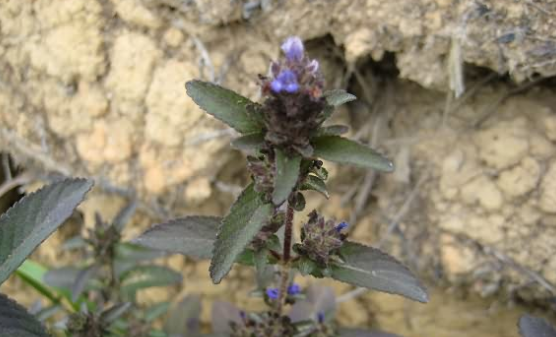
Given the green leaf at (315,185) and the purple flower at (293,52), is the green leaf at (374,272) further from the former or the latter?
the purple flower at (293,52)

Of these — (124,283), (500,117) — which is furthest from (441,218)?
(124,283)

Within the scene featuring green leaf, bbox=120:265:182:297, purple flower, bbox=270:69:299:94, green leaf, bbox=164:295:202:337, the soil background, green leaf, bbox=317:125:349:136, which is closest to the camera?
purple flower, bbox=270:69:299:94

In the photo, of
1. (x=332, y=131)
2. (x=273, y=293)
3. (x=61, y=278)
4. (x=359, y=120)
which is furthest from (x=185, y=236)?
(x=359, y=120)

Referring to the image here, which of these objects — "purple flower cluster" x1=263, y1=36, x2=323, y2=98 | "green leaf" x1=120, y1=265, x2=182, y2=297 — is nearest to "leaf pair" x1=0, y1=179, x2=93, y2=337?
"purple flower cluster" x1=263, y1=36, x2=323, y2=98

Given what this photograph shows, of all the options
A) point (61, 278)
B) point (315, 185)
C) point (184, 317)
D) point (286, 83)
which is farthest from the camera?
point (184, 317)

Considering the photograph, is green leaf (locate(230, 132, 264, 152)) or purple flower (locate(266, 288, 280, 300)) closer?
green leaf (locate(230, 132, 264, 152))

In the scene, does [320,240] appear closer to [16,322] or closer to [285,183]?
[285,183]

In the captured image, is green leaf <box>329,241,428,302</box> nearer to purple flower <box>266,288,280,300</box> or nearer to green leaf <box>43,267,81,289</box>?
purple flower <box>266,288,280,300</box>
